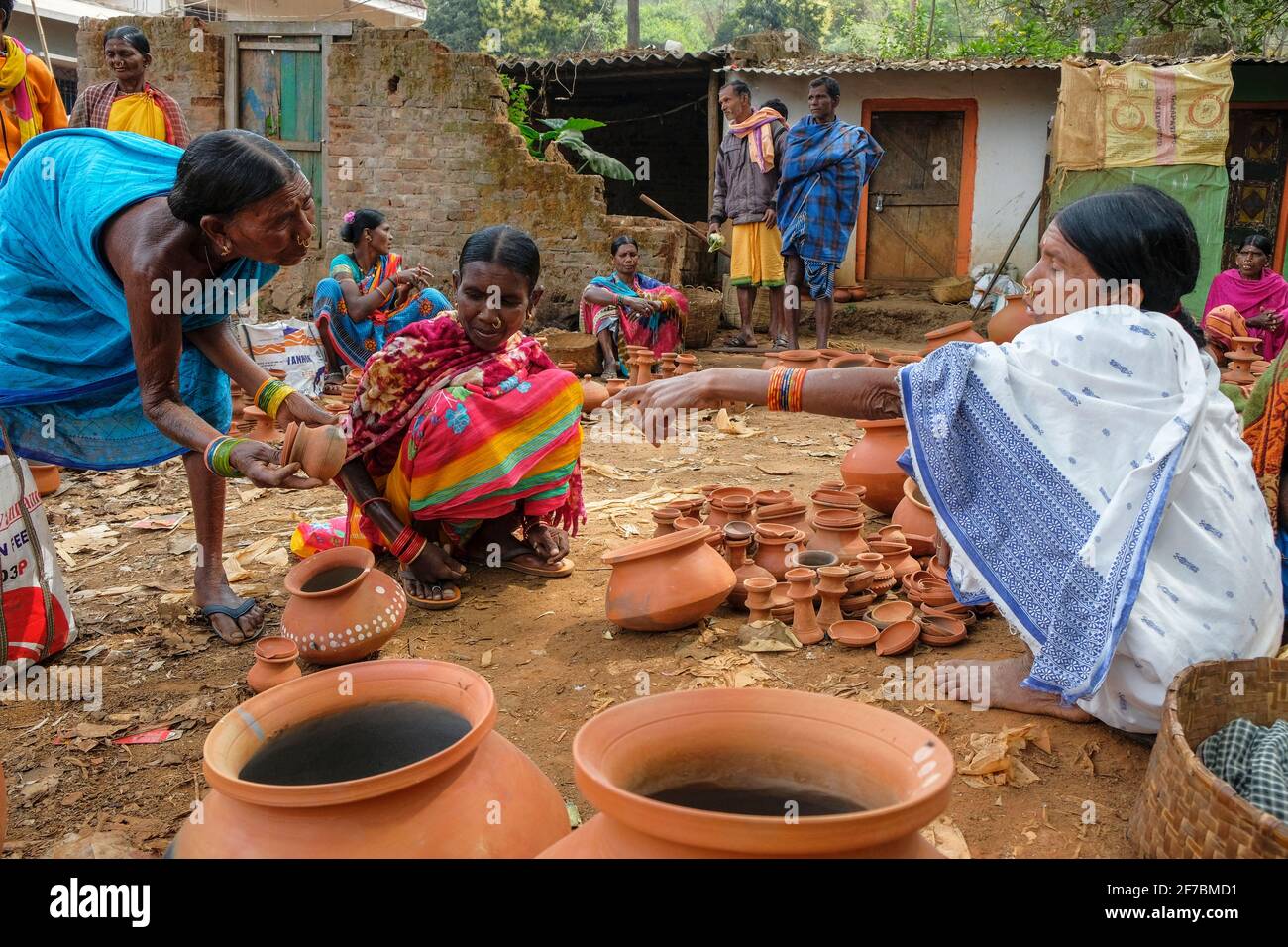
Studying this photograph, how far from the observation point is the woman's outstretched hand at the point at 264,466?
2.55 meters

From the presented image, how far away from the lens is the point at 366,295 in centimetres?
753

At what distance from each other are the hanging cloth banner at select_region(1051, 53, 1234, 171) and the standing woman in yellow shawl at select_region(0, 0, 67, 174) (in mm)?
9023

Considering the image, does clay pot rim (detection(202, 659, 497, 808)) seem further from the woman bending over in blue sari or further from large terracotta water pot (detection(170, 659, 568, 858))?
the woman bending over in blue sari

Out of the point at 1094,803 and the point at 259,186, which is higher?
the point at 259,186

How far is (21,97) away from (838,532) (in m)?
4.77

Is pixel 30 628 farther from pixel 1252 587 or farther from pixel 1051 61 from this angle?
pixel 1051 61

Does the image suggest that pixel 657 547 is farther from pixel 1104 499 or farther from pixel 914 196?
pixel 914 196

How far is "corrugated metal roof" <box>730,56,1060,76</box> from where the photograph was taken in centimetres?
1108

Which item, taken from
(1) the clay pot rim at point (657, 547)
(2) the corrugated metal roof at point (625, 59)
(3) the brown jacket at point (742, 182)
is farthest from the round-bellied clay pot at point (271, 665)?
(2) the corrugated metal roof at point (625, 59)

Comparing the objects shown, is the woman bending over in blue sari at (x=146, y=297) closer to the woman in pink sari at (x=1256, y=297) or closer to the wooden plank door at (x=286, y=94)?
the woman in pink sari at (x=1256, y=297)

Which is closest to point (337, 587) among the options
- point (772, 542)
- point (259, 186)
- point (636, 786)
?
point (259, 186)

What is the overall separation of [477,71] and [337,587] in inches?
300
